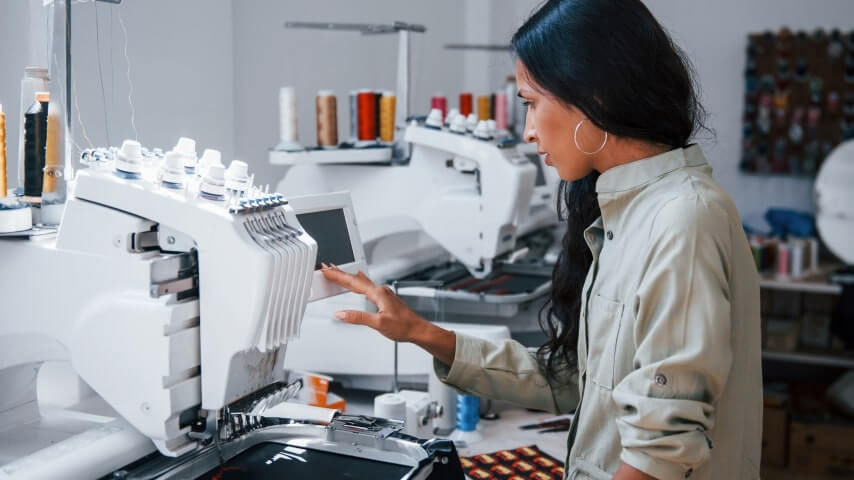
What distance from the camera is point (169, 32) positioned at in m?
2.53

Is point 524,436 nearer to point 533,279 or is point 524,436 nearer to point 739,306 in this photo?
point 533,279

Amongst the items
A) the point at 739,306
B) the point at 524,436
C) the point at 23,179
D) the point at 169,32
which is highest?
the point at 169,32

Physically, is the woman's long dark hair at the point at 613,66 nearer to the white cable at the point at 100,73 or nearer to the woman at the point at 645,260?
the woman at the point at 645,260

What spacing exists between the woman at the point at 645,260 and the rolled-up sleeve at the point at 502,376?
198 millimetres

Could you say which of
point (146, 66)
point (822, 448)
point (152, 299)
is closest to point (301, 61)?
point (146, 66)

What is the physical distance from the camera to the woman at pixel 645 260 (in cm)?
111

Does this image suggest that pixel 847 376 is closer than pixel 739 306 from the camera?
No

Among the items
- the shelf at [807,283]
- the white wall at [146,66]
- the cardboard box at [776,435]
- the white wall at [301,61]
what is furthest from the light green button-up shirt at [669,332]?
the cardboard box at [776,435]

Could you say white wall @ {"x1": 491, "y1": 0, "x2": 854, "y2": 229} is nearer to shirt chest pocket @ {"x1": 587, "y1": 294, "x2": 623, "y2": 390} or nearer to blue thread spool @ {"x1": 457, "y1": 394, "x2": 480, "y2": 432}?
blue thread spool @ {"x1": 457, "y1": 394, "x2": 480, "y2": 432}

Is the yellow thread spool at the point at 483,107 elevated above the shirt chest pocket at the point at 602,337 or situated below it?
above

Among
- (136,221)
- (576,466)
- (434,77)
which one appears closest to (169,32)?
(136,221)

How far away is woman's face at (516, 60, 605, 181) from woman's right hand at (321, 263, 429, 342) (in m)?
0.37

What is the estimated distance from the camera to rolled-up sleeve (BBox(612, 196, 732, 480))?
1.10m

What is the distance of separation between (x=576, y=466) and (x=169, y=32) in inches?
68.4
